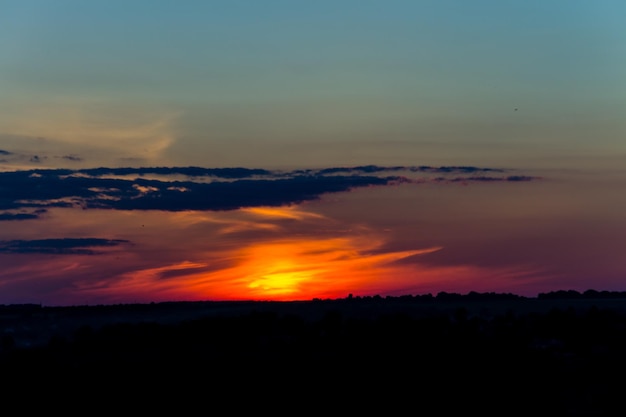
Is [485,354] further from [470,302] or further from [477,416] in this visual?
[470,302]

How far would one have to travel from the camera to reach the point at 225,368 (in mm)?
45969

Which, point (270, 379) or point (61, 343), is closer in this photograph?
point (270, 379)

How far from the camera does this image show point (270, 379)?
43.9 m

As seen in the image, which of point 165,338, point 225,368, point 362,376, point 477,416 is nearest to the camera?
point 477,416

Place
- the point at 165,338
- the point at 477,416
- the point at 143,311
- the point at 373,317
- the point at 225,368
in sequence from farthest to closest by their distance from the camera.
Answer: the point at 143,311, the point at 373,317, the point at 165,338, the point at 225,368, the point at 477,416

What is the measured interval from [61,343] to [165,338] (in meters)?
5.52

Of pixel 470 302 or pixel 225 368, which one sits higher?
pixel 470 302

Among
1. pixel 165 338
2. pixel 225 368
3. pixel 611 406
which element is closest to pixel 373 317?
pixel 165 338

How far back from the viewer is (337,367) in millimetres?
44344

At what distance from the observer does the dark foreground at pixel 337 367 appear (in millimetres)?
41375

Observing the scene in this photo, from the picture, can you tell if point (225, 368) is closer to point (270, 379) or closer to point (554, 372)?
point (270, 379)

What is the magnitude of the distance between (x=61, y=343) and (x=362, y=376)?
64.1 feet

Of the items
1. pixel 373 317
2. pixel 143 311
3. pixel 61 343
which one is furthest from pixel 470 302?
pixel 61 343

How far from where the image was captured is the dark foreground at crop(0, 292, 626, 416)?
41375mm
